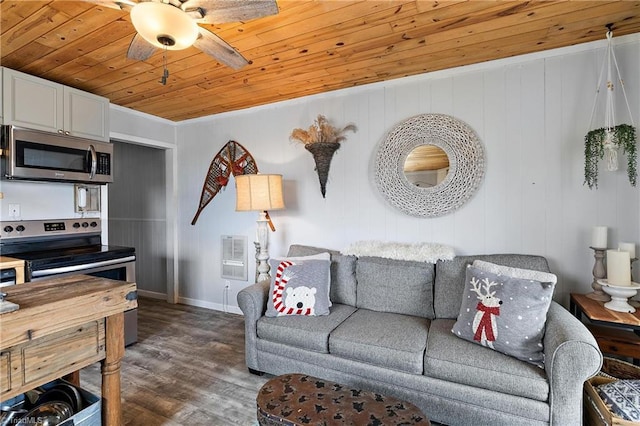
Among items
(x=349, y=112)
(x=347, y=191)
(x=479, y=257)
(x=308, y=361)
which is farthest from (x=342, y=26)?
(x=308, y=361)

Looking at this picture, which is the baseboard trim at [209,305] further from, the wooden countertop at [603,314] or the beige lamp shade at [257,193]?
the wooden countertop at [603,314]

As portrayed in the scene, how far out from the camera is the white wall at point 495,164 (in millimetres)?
2232

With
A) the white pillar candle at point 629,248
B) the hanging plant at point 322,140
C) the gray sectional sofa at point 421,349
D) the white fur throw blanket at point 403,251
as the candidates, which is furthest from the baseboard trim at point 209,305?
the white pillar candle at point 629,248

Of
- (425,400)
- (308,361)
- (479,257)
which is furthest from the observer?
(479,257)

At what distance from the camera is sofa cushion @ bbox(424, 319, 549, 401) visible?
1.57 m

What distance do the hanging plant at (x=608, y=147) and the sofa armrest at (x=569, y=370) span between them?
122 cm

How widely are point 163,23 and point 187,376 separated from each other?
233cm

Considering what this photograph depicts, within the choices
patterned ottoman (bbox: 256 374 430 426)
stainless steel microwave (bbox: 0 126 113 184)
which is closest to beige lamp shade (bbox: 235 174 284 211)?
stainless steel microwave (bbox: 0 126 113 184)

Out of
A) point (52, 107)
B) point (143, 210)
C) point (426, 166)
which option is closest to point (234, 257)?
point (143, 210)

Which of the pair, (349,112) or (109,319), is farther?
(349,112)

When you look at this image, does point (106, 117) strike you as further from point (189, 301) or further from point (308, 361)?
point (308, 361)

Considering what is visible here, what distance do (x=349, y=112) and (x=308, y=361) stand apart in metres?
2.24

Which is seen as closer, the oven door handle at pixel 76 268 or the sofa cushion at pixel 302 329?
the sofa cushion at pixel 302 329

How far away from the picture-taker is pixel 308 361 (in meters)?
2.15
